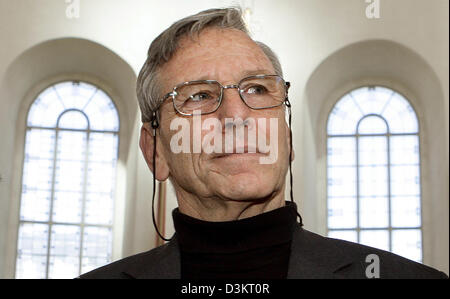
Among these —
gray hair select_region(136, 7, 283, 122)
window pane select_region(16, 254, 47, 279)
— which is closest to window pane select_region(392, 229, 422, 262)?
window pane select_region(16, 254, 47, 279)

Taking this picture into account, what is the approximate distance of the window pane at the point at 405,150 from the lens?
1028 centimetres

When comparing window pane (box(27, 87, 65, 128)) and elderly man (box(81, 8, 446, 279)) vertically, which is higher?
window pane (box(27, 87, 65, 128))

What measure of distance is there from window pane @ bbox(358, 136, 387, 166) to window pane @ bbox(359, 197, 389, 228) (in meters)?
0.41

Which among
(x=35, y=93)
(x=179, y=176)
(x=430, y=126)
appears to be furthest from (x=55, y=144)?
(x=179, y=176)

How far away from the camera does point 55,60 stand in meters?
10.2

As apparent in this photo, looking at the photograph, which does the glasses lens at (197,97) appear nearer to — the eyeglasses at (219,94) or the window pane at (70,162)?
the eyeglasses at (219,94)

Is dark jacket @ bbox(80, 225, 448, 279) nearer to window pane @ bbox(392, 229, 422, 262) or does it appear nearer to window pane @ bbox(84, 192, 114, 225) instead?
window pane @ bbox(392, 229, 422, 262)

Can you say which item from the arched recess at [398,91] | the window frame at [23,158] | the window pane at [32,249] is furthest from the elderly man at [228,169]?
the window pane at [32,249]

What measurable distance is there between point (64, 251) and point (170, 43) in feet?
25.4

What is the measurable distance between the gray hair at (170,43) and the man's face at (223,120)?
2 centimetres

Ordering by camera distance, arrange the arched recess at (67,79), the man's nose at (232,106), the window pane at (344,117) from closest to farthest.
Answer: the man's nose at (232,106)
the arched recess at (67,79)
the window pane at (344,117)

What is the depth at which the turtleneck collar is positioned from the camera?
2488mm

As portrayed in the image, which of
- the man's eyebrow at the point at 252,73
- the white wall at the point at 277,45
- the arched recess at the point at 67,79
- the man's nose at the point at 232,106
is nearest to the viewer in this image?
the man's nose at the point at 232,106

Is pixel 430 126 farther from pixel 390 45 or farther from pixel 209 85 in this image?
pixel 209 85
